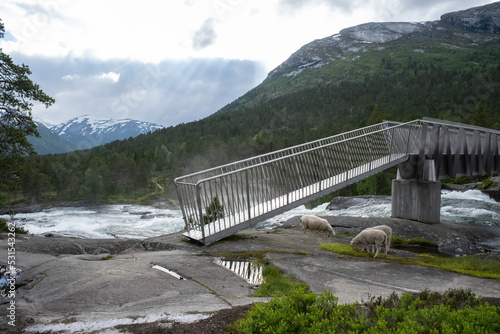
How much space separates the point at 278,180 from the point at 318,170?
93.3 inches

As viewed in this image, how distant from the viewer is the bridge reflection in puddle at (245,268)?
7.83 meters

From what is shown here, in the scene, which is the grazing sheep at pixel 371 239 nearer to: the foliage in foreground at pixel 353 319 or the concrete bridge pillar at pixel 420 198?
the foliage in foreground at pixel 353 319

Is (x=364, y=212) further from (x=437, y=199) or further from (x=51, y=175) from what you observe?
(x=51, y=175)

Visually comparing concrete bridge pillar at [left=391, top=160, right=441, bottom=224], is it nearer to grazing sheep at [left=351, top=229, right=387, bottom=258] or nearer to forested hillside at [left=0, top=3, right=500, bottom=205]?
grazing sheep at [left=351, top=229, right=387, bottom=258]

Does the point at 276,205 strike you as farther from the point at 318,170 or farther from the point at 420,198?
the point at 420,198

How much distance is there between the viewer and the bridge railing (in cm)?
1199

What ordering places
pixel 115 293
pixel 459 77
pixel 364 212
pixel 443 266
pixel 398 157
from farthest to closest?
pixel 459 77 → pixel 364 212 → pixel 398 157 → pixel 443 266 → pixel 115 293

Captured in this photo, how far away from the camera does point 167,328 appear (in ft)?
15.1

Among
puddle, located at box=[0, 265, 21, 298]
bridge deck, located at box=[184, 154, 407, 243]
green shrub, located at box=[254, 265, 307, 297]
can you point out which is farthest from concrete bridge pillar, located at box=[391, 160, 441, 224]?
A: puddle, located at box=[0, 265, 21, 298]

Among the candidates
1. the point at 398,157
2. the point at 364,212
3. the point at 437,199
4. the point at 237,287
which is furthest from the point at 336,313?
the point at 364,212

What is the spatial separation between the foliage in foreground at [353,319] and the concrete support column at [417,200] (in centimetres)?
1865

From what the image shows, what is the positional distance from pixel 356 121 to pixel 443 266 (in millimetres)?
90089

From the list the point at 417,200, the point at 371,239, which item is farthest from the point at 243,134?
the point at 371,239

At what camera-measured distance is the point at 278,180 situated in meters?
14.0
